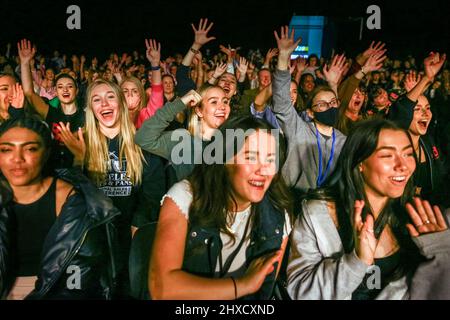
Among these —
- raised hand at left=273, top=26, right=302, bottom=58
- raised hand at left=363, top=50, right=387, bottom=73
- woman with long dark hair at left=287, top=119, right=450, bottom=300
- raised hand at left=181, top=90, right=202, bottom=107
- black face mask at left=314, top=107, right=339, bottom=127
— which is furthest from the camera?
raised hand at left=363, top=50, right=387, bottom=73

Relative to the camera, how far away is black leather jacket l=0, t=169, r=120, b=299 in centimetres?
239

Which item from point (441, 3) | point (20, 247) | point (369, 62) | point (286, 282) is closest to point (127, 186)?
point (20, 247)

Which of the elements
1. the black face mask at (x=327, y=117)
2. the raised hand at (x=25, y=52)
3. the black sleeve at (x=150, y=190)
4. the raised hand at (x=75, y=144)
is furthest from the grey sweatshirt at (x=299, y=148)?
the raised hand at (x=25, y=52)

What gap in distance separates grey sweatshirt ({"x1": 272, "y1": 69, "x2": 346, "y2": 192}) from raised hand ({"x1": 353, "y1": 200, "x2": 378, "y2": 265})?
612mm

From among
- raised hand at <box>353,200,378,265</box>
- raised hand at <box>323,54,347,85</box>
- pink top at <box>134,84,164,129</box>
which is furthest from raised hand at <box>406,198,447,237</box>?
pink top at <box>134,84,164,129</box>

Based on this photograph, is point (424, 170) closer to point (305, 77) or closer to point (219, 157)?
point (219, 157)

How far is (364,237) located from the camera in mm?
2207

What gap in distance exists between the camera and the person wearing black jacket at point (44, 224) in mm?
2406

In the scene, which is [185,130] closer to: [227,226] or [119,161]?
[119,161]

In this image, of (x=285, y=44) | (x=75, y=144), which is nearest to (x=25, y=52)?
(x=75, y=144)

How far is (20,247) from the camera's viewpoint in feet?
8.19

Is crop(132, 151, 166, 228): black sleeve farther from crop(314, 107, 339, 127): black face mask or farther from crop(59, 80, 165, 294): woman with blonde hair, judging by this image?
crop(314, 107, 339, 127): black face mask

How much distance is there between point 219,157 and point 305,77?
3141mm

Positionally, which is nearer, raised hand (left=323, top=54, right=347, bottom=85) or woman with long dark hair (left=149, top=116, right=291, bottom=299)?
woman with long dark hair (left=149, top=116, right=291, bottom=299)
